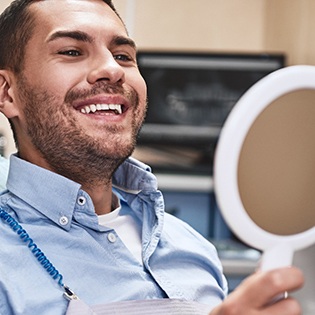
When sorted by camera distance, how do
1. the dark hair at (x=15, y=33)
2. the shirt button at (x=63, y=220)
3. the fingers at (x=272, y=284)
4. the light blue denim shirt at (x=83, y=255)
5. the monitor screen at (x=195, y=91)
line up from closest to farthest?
the fingers at (x=272, y=284) < the light blue denim shirt at (x=83, y=255) < the shirt button at (x=63, y=220) < the dark hair at (x=15, y=33) < the monitor screen at (x=195, y=91)

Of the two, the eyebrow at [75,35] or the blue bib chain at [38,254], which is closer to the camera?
the blue bib chain at [38,254]

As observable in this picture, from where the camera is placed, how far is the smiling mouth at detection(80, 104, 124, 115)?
4.66 ft

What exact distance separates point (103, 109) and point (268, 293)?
650 mm

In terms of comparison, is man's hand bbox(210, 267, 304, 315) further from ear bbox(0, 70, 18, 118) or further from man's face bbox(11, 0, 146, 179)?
ear bbox(0, 70, 18, 118)

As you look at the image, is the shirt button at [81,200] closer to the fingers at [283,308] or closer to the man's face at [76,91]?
the man's face at [76,91]

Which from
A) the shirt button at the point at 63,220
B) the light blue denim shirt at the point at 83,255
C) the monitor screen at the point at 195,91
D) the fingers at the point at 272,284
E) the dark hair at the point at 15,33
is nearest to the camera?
the fingers at the point at 272,284

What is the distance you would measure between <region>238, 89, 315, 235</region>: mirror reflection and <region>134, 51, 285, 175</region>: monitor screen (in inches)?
114

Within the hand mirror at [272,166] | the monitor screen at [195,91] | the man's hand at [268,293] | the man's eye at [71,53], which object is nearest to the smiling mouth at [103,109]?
the man's eye at [71,53]

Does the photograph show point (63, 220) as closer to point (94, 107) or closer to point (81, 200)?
point (81, 200)

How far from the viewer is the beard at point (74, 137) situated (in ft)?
4.65

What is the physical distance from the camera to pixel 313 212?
988 mm

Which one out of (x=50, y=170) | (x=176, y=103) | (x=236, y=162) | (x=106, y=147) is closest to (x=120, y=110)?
(x=106, y=147)

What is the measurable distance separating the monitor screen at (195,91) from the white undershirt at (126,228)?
2.32 meters

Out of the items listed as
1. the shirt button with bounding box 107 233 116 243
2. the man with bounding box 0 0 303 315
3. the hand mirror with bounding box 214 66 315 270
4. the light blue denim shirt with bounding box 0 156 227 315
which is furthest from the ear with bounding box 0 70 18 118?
the hand mirror with bounding box 214 66 315 270
